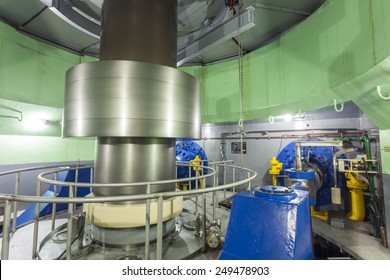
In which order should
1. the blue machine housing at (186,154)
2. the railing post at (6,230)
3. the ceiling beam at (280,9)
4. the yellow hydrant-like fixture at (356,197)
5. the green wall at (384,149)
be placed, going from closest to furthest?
1. the railing post at (6,230)
2. the green wall at (384,149)
3. the ceiling beam at (280,9)
4. the yellow hydrant-like fixture at (356,197)
5. the blue machine housing at (186,154)

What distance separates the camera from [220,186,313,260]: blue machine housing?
1229 millimetres

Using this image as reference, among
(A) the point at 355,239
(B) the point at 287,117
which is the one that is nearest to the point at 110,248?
(A) the point at 355,239

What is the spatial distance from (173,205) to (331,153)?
3983 millimetres

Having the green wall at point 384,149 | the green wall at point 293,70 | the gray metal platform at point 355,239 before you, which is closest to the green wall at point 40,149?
the green wall at point 293,70

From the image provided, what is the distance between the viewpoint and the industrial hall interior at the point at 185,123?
1868mm

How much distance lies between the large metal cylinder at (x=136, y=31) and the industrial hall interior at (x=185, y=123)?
0.05ft

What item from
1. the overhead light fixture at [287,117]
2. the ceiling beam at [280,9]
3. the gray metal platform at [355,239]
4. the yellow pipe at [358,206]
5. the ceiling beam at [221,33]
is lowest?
the gray metal platform at [355,239]

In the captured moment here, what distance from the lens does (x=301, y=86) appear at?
3502 millimetres

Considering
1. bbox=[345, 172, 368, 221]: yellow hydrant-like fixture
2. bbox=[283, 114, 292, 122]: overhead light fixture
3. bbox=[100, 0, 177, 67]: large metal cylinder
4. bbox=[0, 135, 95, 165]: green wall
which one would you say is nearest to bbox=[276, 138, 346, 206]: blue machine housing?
bbox=[345, 172, 368, 221]: yellow hydrant-like fixture

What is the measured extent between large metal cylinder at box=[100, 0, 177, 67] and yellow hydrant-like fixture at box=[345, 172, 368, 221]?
4.27m

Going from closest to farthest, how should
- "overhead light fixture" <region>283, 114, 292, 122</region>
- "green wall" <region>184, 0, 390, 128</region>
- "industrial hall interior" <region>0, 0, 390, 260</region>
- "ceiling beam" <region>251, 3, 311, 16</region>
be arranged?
"industrial hall interior" <region>0, 0, 390, 260</region> → "green wall" <region>184, 0, 390, 128</region> → "ceiling beam" <region>251, 3, 311, 16</region> → "overhead light fixture" <region>283, 114, 292, 122</region>

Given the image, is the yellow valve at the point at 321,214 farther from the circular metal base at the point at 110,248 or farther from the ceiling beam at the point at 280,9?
the ceiling beam at the point at 280,9

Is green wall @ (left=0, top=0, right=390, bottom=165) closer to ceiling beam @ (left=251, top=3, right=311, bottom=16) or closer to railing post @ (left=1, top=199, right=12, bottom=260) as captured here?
ceiling beam @ (left=251, top=3, right=311, bottom=16)

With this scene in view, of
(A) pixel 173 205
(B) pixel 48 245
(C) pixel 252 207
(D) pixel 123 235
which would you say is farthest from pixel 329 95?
(B) pixel 48 245
